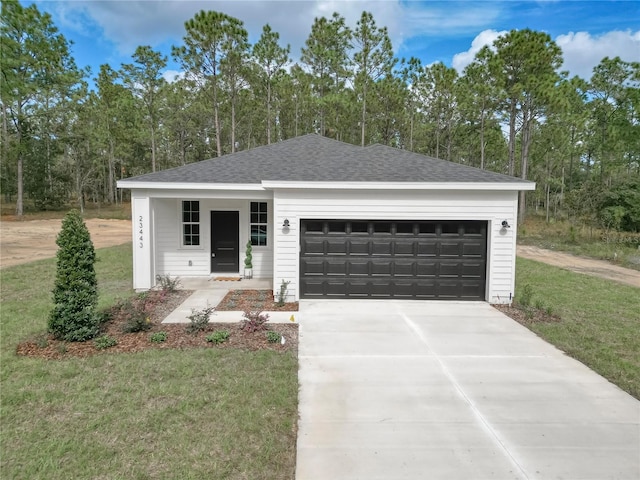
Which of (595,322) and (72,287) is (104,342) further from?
(595,322)

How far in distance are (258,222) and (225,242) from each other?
1.16 m

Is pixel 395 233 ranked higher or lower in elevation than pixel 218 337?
higher

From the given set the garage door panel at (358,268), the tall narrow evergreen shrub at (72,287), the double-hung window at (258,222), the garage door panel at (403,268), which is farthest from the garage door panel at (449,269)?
the tall narrow evergreen shrub at (72,287)

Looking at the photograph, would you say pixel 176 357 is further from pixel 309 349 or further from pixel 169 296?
pixel 169 296

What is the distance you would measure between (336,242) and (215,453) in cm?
622

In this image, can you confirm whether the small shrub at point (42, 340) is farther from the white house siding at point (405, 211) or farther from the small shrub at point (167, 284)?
the white house siding at point (405, 211)

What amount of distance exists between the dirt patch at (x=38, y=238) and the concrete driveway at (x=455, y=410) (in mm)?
13639

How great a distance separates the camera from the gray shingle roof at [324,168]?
9.30 meters

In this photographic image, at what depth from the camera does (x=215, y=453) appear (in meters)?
3.47

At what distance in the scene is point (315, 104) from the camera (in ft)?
105

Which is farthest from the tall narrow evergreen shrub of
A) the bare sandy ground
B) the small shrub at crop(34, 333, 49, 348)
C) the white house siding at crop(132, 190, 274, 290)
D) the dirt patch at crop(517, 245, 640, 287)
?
the dirt patch at crop(517, 245, 640, 287)

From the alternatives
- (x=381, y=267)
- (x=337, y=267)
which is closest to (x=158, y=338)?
(x=337, y=267)

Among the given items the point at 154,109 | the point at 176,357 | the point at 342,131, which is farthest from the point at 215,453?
the point at 154,109

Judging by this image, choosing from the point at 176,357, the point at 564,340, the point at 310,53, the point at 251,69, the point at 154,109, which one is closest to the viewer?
the point at 176,357
